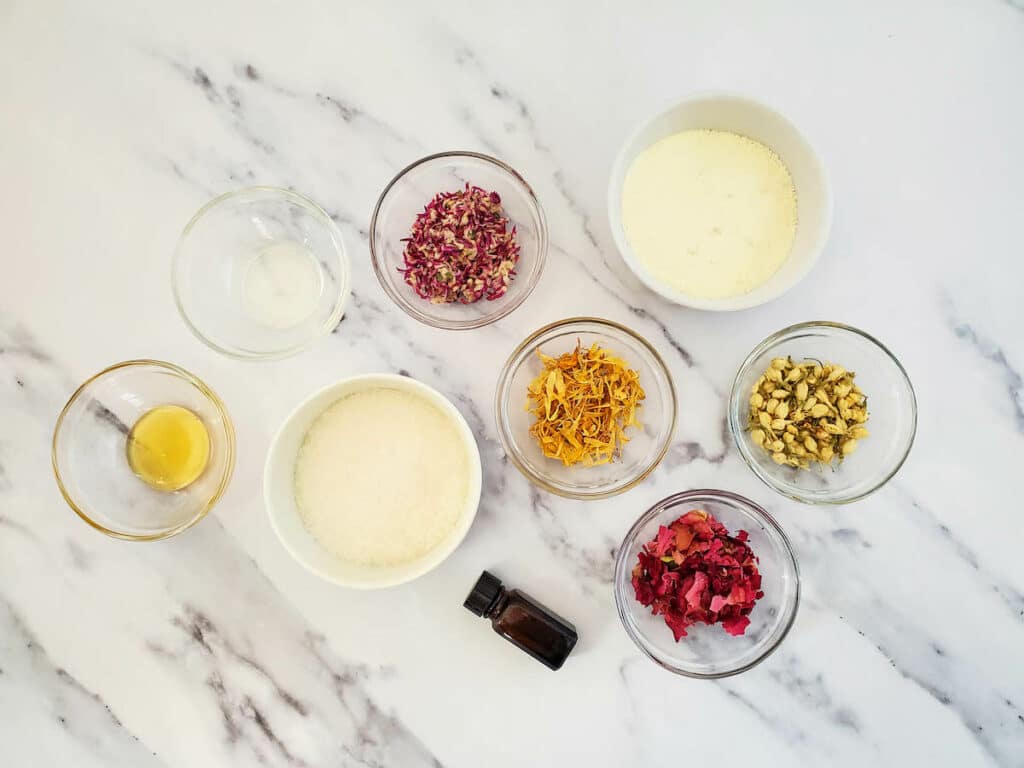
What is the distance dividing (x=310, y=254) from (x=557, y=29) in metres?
0.69

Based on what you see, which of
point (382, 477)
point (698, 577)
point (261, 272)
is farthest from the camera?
point (261, 272)

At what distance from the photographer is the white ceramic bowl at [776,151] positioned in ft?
4.03

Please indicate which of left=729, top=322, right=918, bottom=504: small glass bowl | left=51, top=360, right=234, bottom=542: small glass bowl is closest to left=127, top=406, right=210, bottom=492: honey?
left=51, top=360, right=234, bottom=542: small glass bowl

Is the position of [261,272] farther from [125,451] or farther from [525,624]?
[525,624]

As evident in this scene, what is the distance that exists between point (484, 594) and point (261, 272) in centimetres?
80

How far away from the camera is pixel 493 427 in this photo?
1.40m

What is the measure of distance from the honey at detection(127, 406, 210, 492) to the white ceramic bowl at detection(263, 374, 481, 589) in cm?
23

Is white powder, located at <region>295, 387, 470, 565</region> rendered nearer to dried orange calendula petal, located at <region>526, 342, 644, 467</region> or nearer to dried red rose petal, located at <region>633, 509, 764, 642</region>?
dried orange calendula petal, located at <region>526, 342, 644, 467</region>

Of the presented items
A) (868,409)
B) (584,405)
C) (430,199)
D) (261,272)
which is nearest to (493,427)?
(584,405)

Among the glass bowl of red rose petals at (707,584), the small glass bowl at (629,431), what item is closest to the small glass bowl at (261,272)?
the small glass bowl at (629,431)

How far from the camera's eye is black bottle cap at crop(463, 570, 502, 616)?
1312 millimetres

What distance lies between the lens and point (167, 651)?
1416 mm

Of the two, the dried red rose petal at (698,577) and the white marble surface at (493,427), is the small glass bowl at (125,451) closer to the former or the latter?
the white marble surface at (493,427)

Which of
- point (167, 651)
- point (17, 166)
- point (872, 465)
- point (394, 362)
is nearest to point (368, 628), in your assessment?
point (167, 651)
